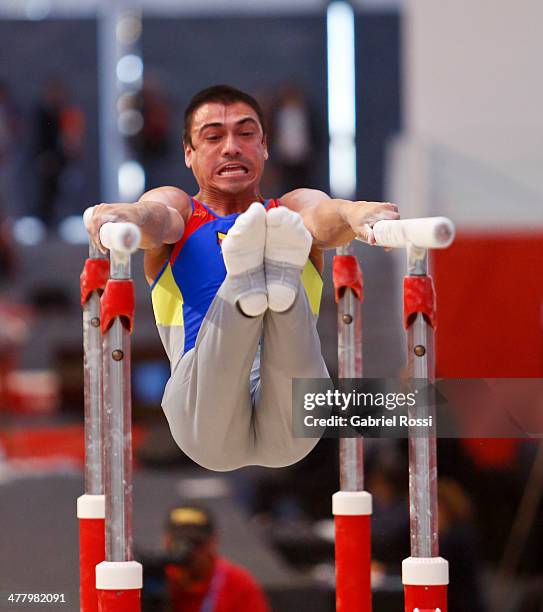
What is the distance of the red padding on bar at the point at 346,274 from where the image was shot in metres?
3.99

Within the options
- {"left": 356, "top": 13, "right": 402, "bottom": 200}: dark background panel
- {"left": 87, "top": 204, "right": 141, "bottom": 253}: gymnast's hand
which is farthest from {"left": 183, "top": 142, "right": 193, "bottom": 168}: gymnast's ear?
{"left": 356, "top": 13, "right": 402, "bottom": 200}: dark background panel

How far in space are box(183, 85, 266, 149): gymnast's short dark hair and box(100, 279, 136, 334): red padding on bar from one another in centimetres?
67

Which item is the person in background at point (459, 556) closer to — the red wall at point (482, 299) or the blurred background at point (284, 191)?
the blurred background at point (284, 191)

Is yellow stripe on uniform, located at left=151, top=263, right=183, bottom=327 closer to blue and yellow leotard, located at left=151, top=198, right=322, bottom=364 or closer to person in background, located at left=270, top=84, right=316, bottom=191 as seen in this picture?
blue and yellow leotard, located at left=151, top=198, right=322, bottom=364

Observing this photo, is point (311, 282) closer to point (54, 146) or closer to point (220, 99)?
point (220, 99)

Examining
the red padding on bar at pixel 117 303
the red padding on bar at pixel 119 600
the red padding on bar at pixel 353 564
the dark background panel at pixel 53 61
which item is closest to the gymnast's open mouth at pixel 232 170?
the red padding on bar at pixel 117 303

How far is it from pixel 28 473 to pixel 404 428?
4475 millimetres

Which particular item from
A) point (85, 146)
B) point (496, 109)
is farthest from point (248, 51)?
point (496, 109)

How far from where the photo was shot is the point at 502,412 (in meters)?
3.78

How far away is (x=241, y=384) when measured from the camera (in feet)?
11.6

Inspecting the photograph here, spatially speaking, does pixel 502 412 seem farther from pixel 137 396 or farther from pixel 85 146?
pixel 85 146

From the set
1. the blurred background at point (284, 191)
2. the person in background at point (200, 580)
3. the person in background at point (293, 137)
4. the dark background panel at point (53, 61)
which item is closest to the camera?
the person in background at point (200, 580)

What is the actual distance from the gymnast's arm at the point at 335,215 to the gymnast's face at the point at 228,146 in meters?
0.18

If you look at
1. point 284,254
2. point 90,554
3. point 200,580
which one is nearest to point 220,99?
point 284,254
